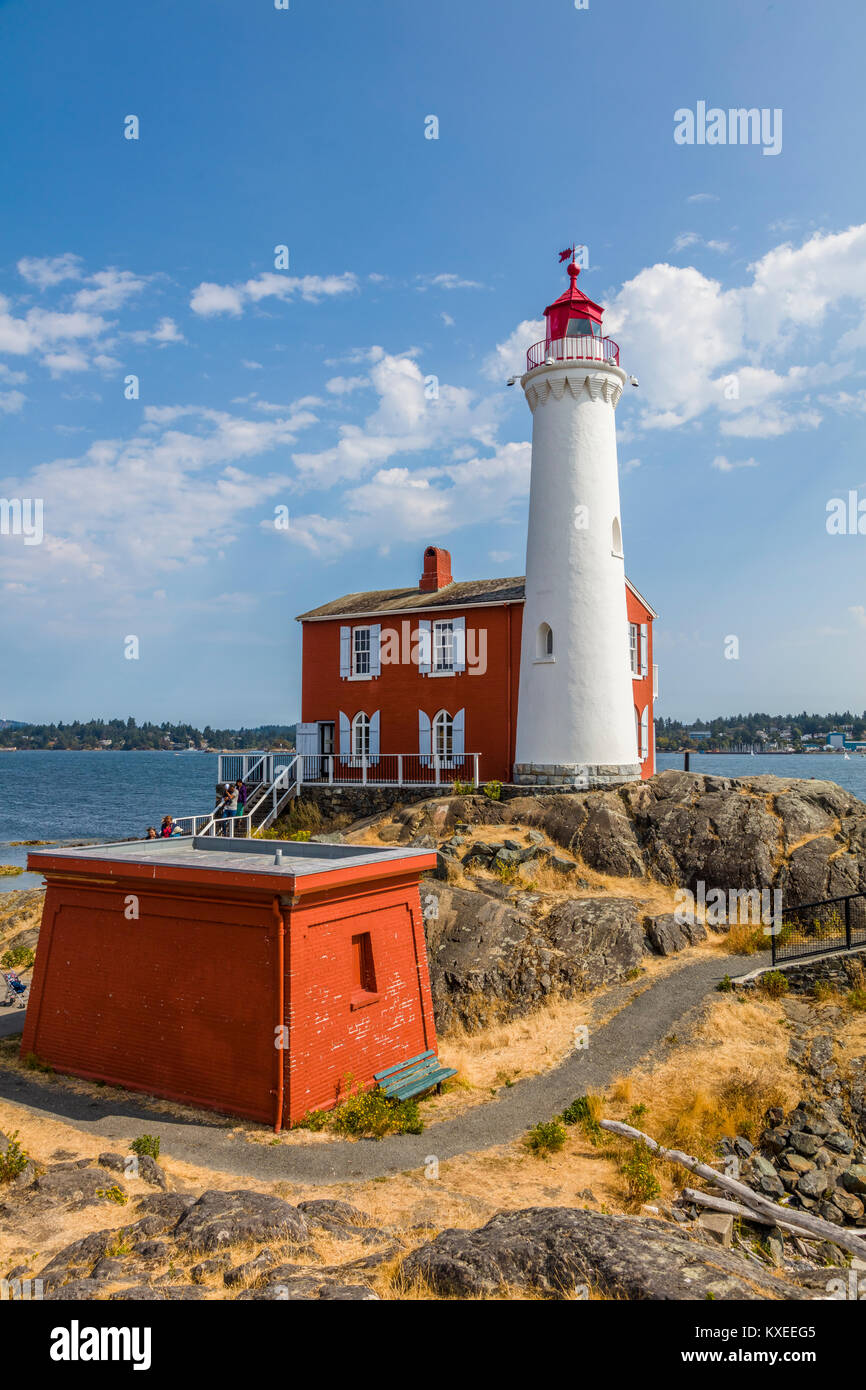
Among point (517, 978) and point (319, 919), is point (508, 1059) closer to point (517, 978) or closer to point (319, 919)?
point (517, 978)

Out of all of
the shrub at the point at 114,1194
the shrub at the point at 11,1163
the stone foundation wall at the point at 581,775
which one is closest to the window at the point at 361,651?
the stone foundation wall at the point at 581,775

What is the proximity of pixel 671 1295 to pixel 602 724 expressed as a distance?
2077cm

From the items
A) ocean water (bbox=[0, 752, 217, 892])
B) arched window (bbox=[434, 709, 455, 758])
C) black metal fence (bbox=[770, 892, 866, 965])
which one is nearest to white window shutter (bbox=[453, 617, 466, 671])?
arched window (bbox=[434, 709, 455, 758])

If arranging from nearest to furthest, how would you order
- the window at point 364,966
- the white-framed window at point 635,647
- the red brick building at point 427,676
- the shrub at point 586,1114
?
the shrub at point 586,1114 < the window at point 364,966 < the red brick building at point 427,676 < the white-framed window at point 635,647

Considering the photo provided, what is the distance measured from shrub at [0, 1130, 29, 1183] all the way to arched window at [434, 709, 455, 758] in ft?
66.9

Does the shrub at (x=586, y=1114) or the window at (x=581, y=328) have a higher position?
the window at (x=581, y=328)

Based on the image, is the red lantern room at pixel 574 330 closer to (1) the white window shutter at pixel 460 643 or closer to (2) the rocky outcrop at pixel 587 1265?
(1) the white window shutter at pixel 460 643

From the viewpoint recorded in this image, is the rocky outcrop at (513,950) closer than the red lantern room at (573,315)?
Yes

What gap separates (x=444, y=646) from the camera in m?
30.3

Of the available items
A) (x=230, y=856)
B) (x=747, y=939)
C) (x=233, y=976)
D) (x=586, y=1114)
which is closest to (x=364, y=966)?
(x=233, y=976)

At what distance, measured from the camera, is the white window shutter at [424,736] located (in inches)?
1199

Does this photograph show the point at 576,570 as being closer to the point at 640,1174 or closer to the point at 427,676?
the point at 427,676

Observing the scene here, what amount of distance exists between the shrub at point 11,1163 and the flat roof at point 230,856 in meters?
4.34

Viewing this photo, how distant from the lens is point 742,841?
78.5 feet
